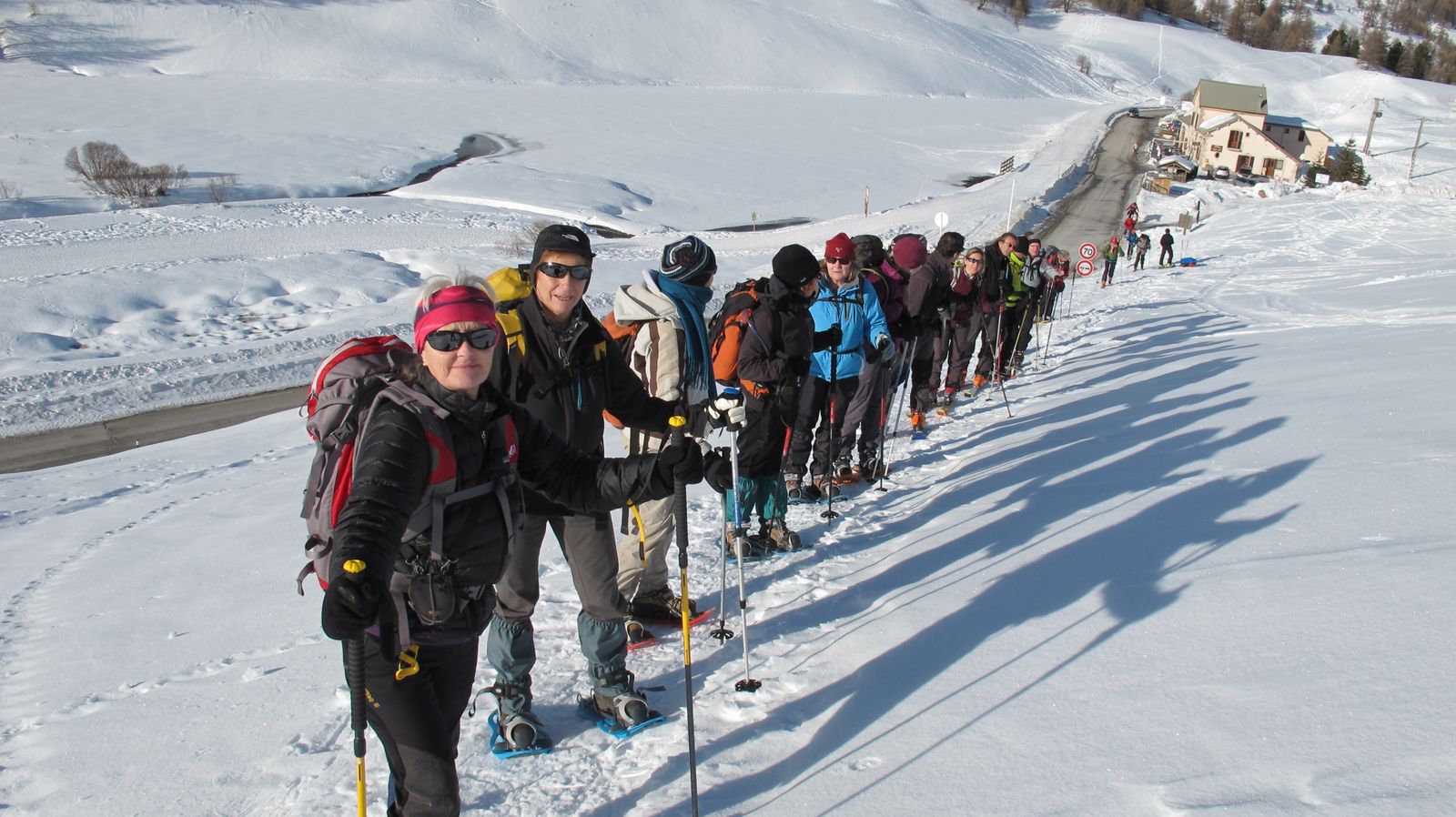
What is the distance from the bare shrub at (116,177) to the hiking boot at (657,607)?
32.2 meters

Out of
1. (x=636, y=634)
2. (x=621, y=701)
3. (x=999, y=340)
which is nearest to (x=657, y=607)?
(x=636, y=634)

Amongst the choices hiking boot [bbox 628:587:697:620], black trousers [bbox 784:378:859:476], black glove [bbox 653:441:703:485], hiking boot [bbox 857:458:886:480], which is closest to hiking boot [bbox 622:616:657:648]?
hiking boot [bbox 628:587:697:620]

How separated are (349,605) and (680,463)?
1188 millimetres

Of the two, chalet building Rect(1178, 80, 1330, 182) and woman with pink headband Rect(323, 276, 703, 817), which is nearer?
woman with pink headband Rect(323, 276, 703, 817)

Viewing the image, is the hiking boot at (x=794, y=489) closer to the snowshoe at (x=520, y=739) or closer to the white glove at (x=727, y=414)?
the white glove at (x=727, y=414)

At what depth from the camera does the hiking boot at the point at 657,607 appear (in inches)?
187

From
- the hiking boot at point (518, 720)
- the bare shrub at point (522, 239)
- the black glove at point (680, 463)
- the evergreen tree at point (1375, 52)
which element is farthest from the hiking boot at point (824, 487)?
the evergreen tree at point (1375, 52)

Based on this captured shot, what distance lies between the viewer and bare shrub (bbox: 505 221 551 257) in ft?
77.7

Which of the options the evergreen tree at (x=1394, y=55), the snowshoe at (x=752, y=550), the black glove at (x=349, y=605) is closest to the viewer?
the black glove at (x=349, y=605)

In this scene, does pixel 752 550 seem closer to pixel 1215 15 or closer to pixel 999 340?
pixel 999 340

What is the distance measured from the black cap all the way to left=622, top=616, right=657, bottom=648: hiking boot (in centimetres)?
193

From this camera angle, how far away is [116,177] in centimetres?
3062

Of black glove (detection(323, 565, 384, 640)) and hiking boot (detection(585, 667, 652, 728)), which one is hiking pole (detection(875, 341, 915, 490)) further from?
black glove (detection(323, 565, 384, 640))

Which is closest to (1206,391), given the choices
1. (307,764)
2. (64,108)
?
(307,764)
